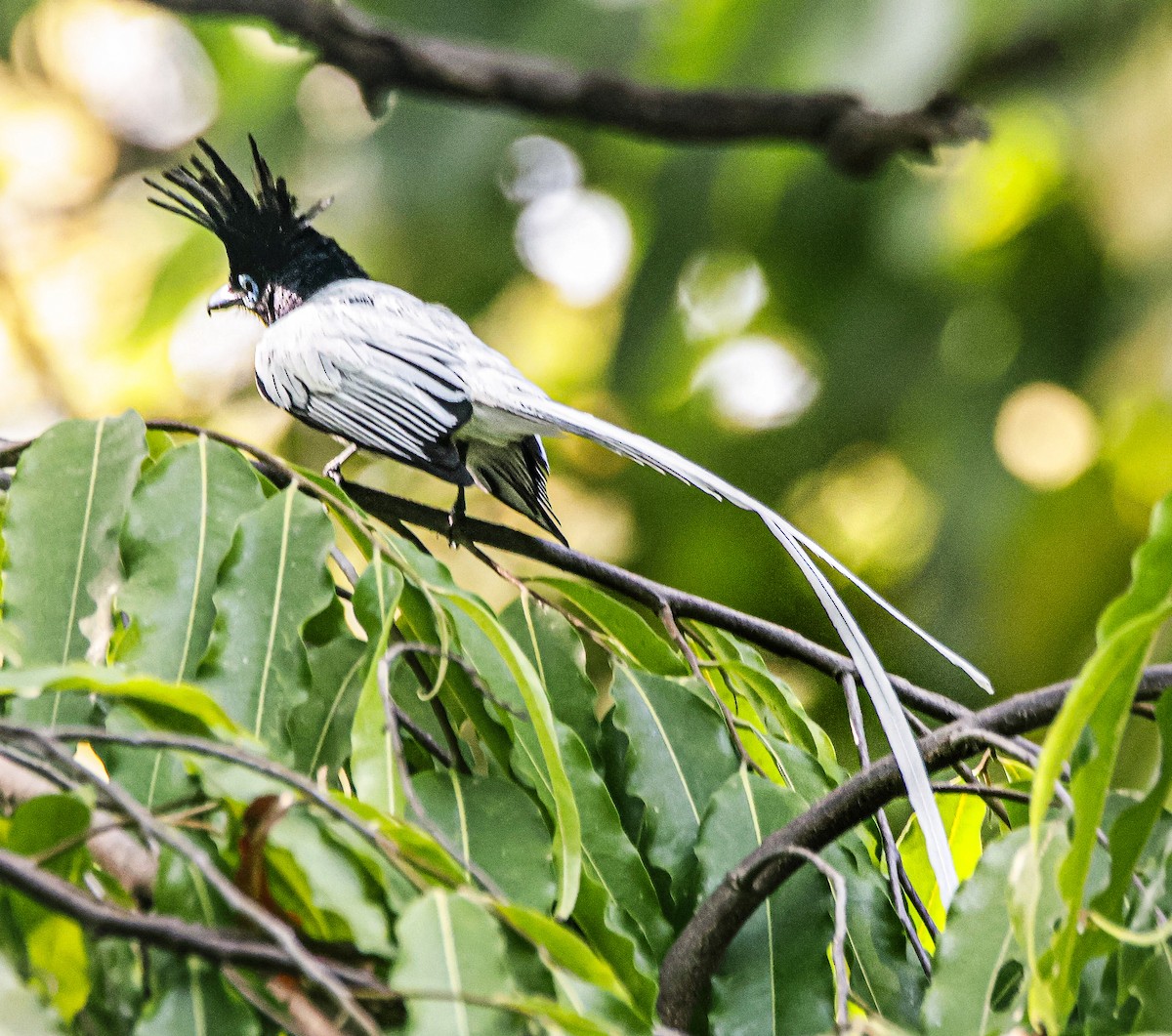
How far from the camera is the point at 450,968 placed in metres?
0.80

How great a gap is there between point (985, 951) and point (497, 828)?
1.31ft

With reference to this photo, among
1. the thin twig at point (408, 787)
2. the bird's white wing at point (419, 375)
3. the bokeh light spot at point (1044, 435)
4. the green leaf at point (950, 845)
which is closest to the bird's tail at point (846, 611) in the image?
the bird's white wing at point (419, 375)

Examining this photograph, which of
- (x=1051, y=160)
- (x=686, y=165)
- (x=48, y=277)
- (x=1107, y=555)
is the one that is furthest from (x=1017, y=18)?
(x=48, y=277)

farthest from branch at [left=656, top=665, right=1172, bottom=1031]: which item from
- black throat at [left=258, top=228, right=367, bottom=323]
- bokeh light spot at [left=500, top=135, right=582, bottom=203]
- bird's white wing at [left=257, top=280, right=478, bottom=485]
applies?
bokeh light spot at [left=500, top=135, right=582, bottom=203]

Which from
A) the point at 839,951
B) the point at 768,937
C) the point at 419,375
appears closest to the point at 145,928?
the point at 839,951

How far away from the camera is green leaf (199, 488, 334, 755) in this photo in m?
1.09

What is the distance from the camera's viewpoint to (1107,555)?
3848 millimetres

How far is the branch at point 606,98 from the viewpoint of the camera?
331cm

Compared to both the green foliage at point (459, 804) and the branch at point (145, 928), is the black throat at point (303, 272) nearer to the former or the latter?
the green foliage at point (459, 804)

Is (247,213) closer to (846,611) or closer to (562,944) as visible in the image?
(846,611)

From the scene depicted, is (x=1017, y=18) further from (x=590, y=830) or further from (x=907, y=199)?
(x=590, y=830)

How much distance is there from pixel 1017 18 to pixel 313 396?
307 centimetres

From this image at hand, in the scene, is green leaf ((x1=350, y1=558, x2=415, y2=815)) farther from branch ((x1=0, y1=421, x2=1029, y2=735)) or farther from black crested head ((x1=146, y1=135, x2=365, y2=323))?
black crested head ((x1=146, y1=135, x2=365, y2=323))

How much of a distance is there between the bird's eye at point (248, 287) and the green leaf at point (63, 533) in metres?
1.09
